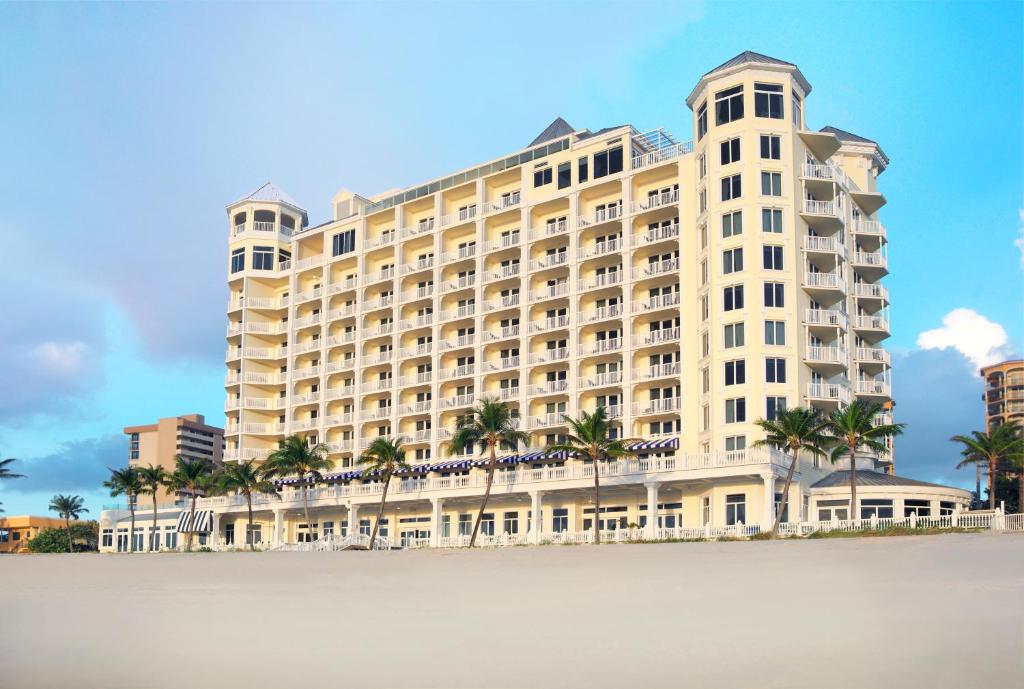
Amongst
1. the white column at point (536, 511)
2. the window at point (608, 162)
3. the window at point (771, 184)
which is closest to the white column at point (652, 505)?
the white column at point (536, 511)

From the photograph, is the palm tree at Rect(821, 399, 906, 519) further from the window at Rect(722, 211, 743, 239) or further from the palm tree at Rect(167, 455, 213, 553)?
the palm tree at Rect(167, 455, 213, 553)

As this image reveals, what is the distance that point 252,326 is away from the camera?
324 feet

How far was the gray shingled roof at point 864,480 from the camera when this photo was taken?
63.4 m

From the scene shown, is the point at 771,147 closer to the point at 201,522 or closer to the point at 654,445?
the point at 654,445

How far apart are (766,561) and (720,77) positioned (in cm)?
4240

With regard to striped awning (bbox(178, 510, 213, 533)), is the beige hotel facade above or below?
above

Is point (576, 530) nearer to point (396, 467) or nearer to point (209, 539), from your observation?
point (396, 467)

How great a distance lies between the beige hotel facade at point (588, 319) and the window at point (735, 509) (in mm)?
101

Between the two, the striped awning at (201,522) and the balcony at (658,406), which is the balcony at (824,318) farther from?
the striped awning at (201,522)

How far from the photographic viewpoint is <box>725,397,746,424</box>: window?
66500 mm

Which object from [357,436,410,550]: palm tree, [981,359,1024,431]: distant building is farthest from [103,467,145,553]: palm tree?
[981,359,1024,431]: distant building

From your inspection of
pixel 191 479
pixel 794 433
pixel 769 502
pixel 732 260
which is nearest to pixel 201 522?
pixel 191 479

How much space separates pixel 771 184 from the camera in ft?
227

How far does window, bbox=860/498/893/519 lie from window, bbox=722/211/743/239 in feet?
58.1
